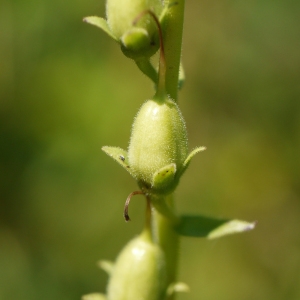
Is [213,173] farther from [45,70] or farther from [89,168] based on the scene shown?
[45,70]

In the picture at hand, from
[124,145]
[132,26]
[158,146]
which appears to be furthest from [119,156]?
[124,145]

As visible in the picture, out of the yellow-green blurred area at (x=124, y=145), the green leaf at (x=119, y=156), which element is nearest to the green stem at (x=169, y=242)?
the green leaf at (x=119, y=156)

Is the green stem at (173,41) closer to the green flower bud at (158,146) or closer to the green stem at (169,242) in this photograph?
the green flower bud at (158,146)

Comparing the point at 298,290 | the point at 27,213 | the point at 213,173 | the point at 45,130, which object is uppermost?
the point at 45,130

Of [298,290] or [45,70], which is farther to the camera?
[45,70]

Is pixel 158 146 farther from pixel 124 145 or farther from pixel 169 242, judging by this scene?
pixel 124 145

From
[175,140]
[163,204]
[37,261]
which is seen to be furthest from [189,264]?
[175,140]
